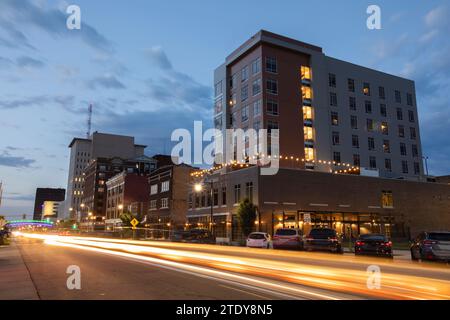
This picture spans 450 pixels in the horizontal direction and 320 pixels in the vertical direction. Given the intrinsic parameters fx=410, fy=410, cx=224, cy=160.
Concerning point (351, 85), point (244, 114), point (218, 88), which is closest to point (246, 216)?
point (244, 114)

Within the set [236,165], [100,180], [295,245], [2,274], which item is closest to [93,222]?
[100,180]

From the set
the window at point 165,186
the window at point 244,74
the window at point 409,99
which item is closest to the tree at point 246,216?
the window at point 244,74

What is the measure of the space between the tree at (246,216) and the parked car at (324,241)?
63.1ft

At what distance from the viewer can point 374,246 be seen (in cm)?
2284

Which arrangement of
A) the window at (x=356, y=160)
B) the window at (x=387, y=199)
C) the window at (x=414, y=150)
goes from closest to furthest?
the window at (x=387, y=199) < the window at (x=356, y=160) < the window at (x=414, y=150)

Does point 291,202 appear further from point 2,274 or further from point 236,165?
point 2,274

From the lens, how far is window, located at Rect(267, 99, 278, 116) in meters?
59.8

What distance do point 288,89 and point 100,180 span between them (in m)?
97.7

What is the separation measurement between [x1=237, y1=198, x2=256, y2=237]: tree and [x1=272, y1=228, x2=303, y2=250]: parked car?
660 inches

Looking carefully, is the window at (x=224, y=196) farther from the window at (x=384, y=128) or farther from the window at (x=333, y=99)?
the window at (x=384, y=128)

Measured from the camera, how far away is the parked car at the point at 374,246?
22.6 m

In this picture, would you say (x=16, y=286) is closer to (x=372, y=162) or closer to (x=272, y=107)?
(x=272, y=107)

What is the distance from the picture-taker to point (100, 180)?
142500 millimetres

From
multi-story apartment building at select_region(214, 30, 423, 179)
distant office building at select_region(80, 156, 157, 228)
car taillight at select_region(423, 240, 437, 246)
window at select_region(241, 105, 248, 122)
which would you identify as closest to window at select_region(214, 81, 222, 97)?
multi-story apartment building at select_region(214, 30, 423, 179)
